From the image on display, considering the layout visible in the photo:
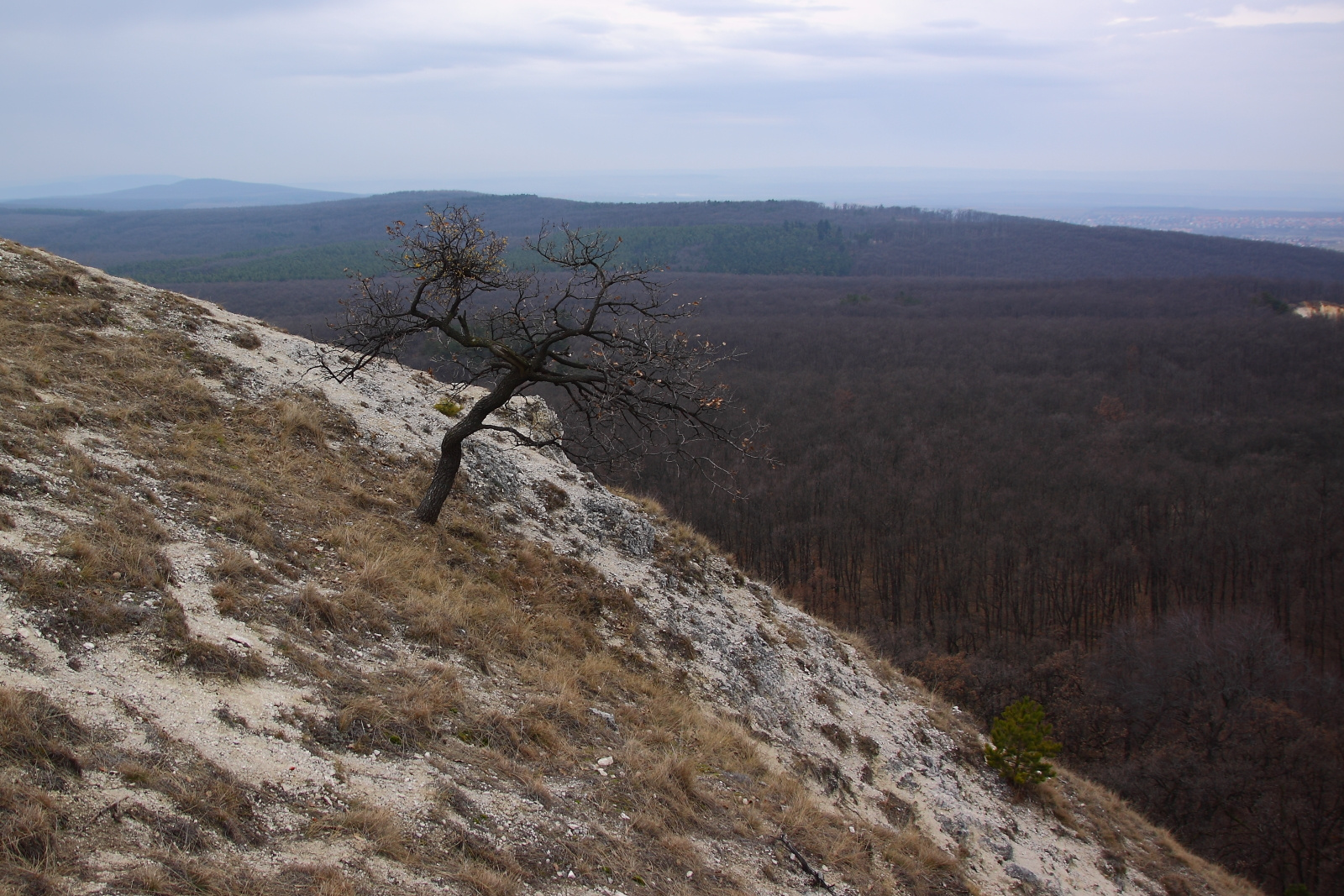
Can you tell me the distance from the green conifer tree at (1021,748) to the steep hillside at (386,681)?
0.40 m

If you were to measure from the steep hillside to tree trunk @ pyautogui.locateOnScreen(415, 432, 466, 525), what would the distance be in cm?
41

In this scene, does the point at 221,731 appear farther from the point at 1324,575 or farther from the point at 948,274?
the point at 948,274

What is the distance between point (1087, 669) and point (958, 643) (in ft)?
31.7

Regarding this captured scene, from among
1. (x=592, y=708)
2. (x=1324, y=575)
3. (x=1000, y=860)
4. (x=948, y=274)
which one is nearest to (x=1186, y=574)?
(x=1324, y=575)

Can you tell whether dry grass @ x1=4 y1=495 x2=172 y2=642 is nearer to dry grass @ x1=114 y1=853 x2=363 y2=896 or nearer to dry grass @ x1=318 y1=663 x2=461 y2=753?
dry grass @ x1=318 y1=663 x2=461 y2=753

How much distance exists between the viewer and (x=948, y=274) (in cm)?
18675

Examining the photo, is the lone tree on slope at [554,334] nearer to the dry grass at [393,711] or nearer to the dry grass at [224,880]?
the dry grass at [393,711]

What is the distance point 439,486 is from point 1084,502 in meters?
73.6

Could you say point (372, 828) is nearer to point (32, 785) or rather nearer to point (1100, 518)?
point (32, 785)

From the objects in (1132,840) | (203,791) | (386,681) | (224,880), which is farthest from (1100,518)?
(224,880)

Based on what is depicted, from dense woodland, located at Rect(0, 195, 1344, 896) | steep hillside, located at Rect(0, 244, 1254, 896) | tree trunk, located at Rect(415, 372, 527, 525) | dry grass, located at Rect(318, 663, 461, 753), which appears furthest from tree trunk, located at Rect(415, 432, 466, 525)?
dry grass, located at Rect(318, 663, 461, 753)

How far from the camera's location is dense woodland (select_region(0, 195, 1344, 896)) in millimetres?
36969

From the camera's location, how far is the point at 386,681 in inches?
315

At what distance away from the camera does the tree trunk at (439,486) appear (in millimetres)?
11938
